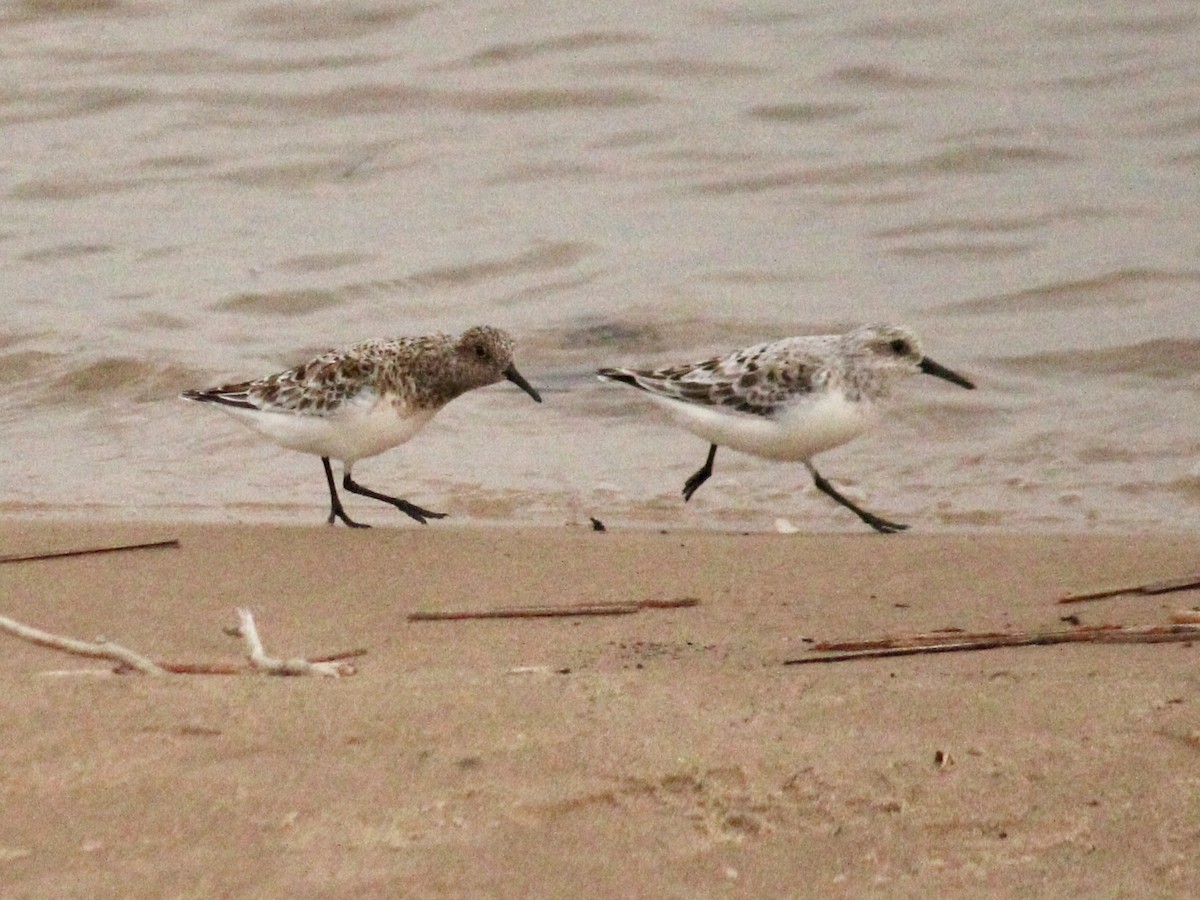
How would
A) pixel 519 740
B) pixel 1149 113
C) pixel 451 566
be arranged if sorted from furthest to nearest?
pixel 1149 113, pixel 451 566, pixel 519 740

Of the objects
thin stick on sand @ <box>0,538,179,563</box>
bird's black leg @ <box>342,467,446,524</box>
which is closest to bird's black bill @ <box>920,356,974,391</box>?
bird's black leg @ <box>342,467,446,524</box>

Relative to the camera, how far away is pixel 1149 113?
40.5ft

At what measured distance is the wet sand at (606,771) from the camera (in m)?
3.18

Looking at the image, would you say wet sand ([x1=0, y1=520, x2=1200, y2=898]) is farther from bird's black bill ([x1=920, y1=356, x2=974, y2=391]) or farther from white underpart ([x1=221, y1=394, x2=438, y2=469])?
bird's black bill ([x1=920, y1=356, x2=974, y2=391])

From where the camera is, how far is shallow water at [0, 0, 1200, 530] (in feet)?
27.7

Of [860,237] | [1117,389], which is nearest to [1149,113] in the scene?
[860,237]

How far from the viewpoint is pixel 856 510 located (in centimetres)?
747

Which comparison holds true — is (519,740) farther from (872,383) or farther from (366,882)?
(872,383)

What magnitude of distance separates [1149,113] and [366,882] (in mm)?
10349

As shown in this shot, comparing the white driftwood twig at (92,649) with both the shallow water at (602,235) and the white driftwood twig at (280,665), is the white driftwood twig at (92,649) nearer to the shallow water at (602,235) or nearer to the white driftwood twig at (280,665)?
the white driftwood twig at (280,665)

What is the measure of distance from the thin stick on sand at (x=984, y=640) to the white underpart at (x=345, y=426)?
2.96 meters

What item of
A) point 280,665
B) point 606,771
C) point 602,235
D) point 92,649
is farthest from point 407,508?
point 602,235

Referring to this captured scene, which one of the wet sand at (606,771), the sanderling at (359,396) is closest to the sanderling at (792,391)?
the sanderling at (359,396)

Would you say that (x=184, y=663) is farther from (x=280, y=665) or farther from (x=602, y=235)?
(x=602, y=235)
